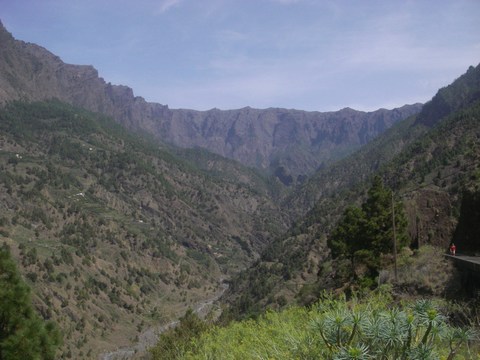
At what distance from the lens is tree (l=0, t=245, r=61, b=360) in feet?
56.0

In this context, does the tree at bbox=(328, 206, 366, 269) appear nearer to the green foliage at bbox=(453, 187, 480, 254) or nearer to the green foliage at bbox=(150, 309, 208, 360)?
the green foliage at bbox=(453, 187, 480, 254)

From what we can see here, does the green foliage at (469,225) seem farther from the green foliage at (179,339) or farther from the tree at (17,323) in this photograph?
the tree at (17,323)

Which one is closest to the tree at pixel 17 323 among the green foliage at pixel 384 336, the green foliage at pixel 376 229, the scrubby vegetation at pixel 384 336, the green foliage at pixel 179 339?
the green foliage at pixel 179 339

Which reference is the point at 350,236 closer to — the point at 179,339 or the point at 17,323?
the point at 179,339

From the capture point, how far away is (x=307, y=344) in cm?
897

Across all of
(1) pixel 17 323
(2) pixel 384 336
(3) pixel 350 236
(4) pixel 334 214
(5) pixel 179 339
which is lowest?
(4) pixel 334 214

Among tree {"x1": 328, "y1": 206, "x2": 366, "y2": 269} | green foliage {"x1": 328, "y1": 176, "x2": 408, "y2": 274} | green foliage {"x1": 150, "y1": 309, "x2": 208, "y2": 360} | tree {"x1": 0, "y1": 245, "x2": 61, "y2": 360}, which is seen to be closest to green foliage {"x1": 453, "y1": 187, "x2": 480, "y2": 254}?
green foliage {"x1": 328, "y1": 176, "x2": 408, "y2": 274}

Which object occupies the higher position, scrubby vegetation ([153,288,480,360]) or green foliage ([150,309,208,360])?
scrubby vegetation ([153,288,480,360])

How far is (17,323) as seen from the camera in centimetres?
1777

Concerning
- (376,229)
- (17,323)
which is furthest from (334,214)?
(17,323)

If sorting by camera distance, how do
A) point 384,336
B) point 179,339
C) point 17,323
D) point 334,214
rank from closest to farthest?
point 384,336 < point 17,323 < point 179,339 < point 334,214

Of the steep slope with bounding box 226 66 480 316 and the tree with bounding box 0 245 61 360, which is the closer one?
the tree with bounding box 0 245 61 360

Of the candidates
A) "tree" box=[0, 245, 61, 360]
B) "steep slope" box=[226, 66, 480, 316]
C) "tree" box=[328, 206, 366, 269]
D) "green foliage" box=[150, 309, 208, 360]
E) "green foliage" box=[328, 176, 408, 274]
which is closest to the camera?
"green foliage" box=[150, 309, 208, 360]

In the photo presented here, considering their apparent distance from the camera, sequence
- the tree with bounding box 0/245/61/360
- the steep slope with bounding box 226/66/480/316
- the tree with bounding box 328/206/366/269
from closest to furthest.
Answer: the tree with bounding box 0/245/61/360, the tree with bounding box 328/206/366/269, the steep slope with bounding box 226/66/480/316
